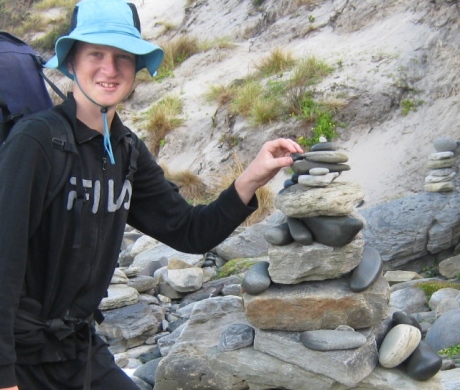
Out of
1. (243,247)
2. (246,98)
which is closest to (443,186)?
(243,247)

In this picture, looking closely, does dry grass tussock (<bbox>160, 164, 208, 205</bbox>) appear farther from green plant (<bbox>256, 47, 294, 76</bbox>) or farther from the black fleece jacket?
the black fleece jacket

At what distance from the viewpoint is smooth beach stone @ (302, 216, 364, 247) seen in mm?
3490

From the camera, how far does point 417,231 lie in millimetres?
7707

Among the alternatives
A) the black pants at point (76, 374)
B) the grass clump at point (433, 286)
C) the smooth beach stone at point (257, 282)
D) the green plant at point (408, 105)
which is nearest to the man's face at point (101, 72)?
the black pants at point (76, 374)

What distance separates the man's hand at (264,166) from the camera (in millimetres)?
3033

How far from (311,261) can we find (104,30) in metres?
1.61

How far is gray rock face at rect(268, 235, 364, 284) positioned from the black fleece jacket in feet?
2.89

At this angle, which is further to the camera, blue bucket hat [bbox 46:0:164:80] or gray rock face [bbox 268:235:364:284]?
gray rock face [bbox 268:235:364:284]

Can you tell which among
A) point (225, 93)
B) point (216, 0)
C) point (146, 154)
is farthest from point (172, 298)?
point (216, 0)

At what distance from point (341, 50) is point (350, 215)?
9.42 metres

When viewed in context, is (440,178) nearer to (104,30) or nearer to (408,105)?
(408,105)

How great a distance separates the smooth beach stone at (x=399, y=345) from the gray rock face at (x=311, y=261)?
0.39 m

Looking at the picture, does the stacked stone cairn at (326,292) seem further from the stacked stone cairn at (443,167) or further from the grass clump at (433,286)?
the stacked stone cairn at (443,167)

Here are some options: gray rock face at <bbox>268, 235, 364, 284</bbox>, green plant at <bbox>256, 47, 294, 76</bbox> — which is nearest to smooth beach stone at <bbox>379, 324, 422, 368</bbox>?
gray rock face at <bbox>268, 235, 364, 284</bbox>
